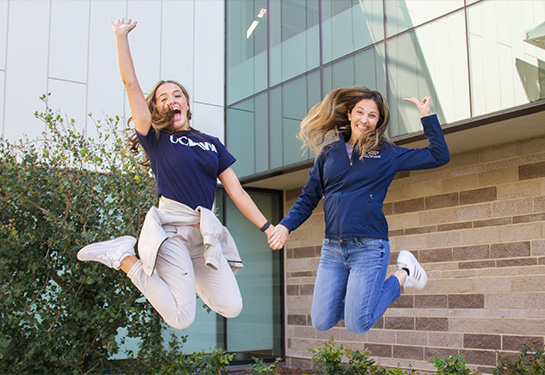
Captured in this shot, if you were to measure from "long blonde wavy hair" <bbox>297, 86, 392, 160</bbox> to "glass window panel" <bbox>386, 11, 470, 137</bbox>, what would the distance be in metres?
3.03

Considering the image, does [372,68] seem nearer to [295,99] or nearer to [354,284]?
[295,99]

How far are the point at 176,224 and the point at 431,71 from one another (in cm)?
459

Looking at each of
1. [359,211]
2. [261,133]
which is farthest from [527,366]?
[261,133]

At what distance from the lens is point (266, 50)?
10.1 m

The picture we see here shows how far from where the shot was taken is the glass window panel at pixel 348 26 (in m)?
8.19

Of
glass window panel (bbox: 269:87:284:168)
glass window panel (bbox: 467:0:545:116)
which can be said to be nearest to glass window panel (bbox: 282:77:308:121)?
glass window panel (bbox: 269:87:284:168)

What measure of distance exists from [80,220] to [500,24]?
16.4ft

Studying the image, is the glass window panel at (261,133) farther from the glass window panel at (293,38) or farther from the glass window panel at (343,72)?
the glass window panel at (343,72)

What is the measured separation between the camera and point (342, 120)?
4336 millimetres

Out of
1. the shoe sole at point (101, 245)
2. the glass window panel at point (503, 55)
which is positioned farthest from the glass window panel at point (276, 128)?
the shoe sole at point (101, 245)

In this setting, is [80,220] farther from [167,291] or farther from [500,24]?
[500,24]

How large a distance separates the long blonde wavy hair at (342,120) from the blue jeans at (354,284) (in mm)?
601

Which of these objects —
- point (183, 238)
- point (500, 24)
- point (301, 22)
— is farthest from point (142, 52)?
point (183, 238)

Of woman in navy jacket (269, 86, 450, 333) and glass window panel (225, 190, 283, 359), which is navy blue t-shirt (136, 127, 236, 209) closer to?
woman in navy jacket (269, 86, 450, 333)
